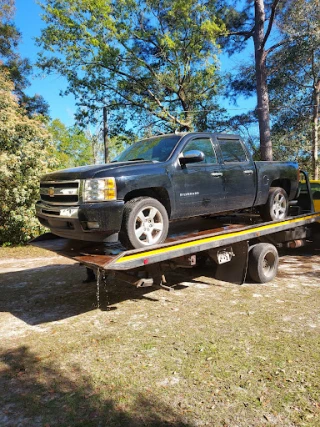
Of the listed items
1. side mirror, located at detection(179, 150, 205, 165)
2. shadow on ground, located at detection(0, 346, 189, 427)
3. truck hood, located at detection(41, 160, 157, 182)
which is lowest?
shadow on ground, located at detection(0, 346, 189, 427)

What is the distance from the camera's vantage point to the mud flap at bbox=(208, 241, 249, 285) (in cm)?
551

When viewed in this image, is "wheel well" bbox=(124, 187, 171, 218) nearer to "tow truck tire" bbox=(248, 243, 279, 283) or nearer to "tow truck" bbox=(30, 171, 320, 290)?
"tow truck" bbox=(30, 171, 320, 290)

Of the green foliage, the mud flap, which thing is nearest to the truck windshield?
the mud flap

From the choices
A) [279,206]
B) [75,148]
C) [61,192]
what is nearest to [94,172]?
[61,192]

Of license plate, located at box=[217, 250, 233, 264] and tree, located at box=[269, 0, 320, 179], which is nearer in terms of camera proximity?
license plate, located at box=[217, 250, 233, 264]

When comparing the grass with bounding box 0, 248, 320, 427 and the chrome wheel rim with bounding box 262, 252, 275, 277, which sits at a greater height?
the chrome wheel rim with bounding box 262, 252, 275, 277

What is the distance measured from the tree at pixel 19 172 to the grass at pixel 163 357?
5.59 m

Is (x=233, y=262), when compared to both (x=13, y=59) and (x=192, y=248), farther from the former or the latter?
(x=13, y=59)

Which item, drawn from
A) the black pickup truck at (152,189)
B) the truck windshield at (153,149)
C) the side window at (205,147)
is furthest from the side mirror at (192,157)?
the side window at (205,147)

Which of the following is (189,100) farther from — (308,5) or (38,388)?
(38,388)

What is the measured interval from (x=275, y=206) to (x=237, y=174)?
4.39ft

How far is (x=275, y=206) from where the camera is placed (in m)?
6.65

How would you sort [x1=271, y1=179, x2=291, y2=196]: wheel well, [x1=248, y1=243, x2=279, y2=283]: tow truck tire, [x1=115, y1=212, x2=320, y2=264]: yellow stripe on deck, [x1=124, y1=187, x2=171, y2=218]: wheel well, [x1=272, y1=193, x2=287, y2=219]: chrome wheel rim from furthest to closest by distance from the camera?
[x1=271, y1=179, x2=291, y2=196]: wheel well → [x1=272, y1=193, x2=287, y2=219]: chrome wheel rim → [x1=248, y1=243, x2=279, y2=283]: tow truck tire → [x1=124, y1=187, x2=171, y2=218]: wheel well → [x1=115, y1=212, x2=320, y2=264]: yellow stripe on deck

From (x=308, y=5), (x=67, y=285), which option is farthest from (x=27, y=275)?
(x=308, y=5)
